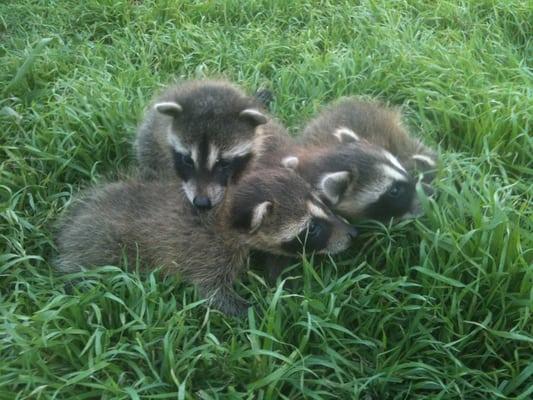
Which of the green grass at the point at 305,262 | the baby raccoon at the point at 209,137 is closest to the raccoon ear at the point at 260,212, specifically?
the green grass at the point at 305,262

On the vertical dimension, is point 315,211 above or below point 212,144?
below

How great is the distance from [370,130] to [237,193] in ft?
3.81

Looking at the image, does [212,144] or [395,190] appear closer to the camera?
[395,190]

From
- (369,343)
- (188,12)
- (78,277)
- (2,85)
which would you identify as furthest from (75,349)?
(188,12)

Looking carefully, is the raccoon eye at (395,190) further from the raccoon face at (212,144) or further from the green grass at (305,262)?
the raccoon face at (212,144)

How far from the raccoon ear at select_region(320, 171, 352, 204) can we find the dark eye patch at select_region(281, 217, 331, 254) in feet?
0.67

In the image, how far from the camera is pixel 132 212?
4102 mm

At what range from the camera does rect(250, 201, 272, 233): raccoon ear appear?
3699 mm

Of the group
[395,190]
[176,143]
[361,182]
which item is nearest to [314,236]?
[361,182]

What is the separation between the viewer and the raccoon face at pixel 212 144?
14.0 ft

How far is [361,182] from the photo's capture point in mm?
3979

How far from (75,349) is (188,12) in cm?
409

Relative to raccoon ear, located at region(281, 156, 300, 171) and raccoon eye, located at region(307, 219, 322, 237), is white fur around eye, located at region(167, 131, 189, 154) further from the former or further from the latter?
raccoon eye, located at region(307, 219, 322, 237)

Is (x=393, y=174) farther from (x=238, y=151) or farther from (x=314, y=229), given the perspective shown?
(x=238, y=151)
